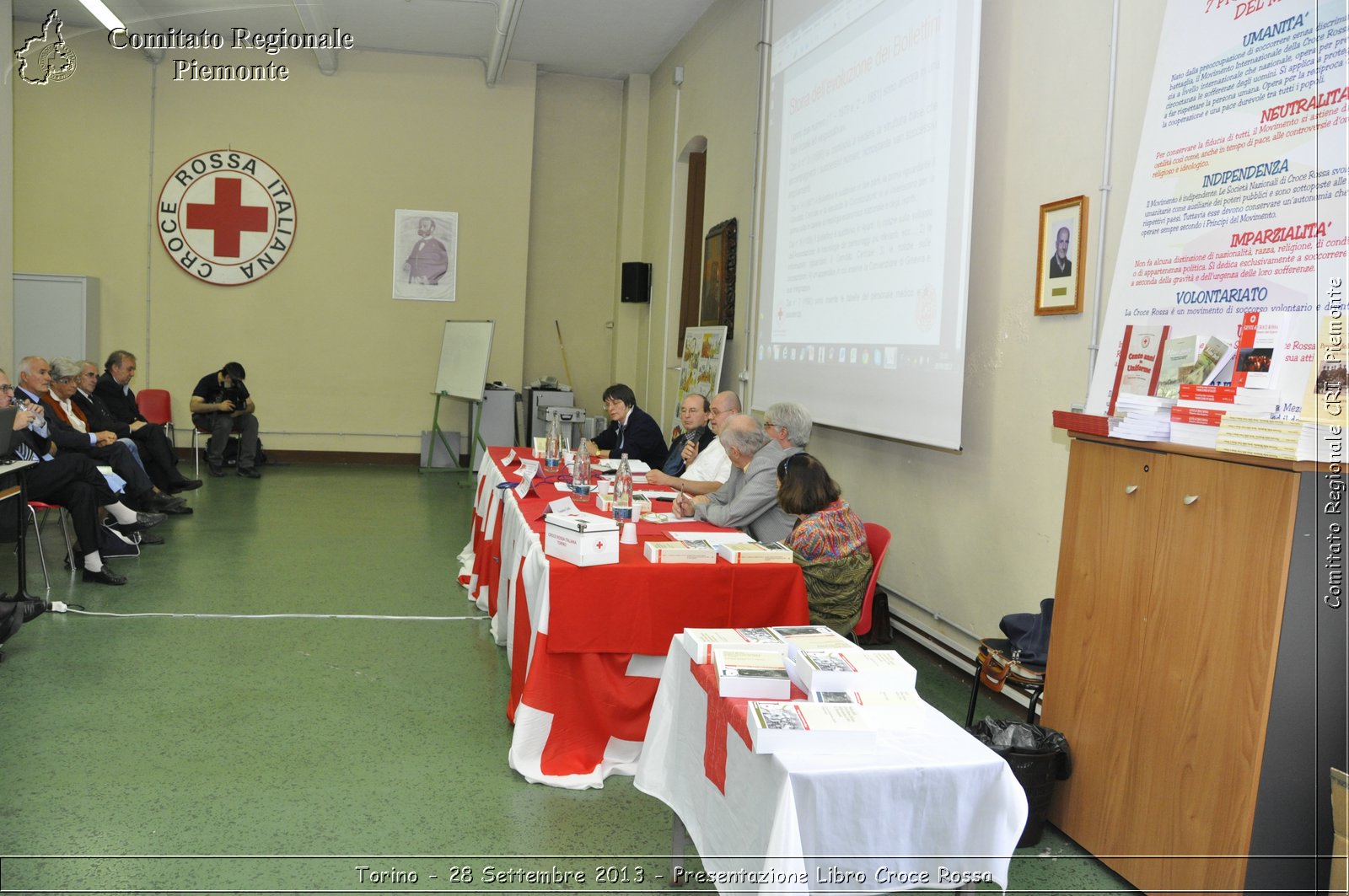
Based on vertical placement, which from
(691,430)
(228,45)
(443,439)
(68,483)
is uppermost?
(228,45)

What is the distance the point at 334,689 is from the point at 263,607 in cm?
124

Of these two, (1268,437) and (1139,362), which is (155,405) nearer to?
(1139,362)

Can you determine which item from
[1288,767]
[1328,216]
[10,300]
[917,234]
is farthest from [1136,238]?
[10,300]

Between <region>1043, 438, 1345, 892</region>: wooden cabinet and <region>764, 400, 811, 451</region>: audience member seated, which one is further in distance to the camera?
<region>764, 400, 811, 451</region>: audience member seated

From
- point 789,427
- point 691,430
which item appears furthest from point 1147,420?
point 691,430

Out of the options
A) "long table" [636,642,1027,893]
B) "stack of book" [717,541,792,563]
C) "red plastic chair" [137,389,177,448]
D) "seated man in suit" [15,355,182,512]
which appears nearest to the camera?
"long table" [636,642,1027,893]

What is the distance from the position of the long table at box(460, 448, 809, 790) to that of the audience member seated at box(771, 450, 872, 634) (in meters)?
0.25

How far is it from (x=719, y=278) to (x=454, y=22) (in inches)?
139

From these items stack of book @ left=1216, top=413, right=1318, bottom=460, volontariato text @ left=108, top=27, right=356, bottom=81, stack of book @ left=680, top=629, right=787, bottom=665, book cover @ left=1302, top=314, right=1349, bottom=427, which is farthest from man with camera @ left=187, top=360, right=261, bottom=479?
book cover @ left=1302, top=314, right=1349, bottom=427

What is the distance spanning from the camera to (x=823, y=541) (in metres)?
3.38

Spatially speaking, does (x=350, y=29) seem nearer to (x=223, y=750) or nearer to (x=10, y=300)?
(x=10, y=300)

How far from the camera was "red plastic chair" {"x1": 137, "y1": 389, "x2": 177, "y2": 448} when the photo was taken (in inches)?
363

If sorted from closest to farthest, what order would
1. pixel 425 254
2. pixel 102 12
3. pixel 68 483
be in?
1. pixel 68 483
2. pixel 102 12
3. pixel 425 254

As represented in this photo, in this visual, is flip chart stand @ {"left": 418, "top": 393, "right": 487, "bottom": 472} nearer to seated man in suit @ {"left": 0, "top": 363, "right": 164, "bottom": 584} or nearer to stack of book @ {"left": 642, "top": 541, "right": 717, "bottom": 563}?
seated man in suit @ {"left": 0, "top": 363, "right": 164, "bottom": 584}
